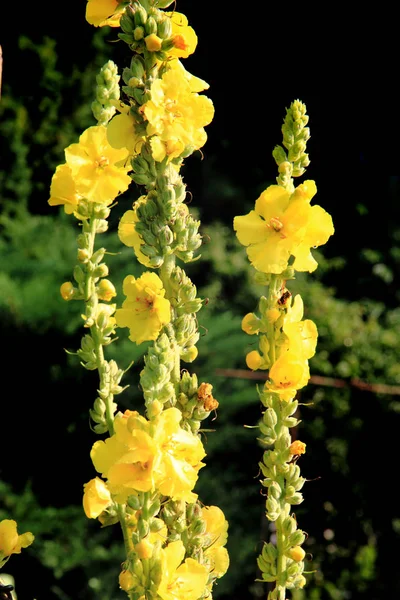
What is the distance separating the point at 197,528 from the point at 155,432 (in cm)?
18

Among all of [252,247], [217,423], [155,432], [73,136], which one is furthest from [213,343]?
[155,432]

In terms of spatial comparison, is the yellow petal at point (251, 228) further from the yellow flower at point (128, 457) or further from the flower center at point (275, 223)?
the yellow flower at point (128, 457)

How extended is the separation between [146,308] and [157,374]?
15cm

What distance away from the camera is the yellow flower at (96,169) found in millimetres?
904

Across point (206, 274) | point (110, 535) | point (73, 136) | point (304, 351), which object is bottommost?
point (110, 535)

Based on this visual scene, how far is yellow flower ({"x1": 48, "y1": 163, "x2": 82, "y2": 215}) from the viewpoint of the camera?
37.3 inches

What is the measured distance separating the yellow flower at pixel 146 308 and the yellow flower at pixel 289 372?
13 centimetres

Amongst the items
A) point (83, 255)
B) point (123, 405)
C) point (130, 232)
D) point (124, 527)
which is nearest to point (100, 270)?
point (83, 255)

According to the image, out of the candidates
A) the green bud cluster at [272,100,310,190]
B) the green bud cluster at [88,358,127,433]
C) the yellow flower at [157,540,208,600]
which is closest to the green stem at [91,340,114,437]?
the green bud cluster at [88,358,127,433]

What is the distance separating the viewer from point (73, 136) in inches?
138

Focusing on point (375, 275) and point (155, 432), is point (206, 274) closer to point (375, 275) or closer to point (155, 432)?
point (375, 275)

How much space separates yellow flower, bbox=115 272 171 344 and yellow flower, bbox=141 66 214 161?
0.14 meters

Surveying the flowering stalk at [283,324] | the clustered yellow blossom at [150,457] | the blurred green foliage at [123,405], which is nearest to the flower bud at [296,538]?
the flowering stalk at [283,324]

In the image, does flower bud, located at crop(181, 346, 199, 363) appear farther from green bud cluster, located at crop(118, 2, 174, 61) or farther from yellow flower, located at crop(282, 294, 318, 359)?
green bud cluster, located at crop(118, 2, 174, 61)
